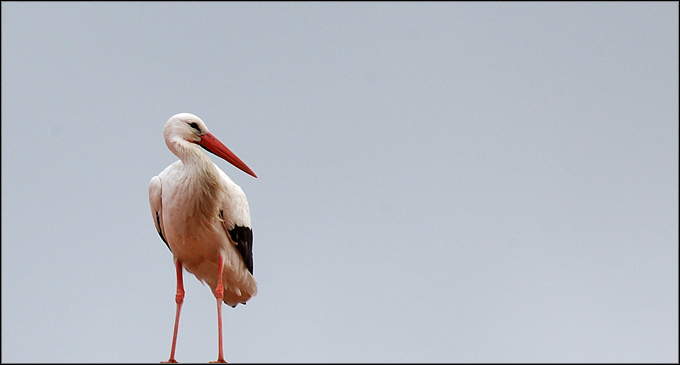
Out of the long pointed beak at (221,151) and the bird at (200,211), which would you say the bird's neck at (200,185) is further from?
the long pointed beak at (221,151)

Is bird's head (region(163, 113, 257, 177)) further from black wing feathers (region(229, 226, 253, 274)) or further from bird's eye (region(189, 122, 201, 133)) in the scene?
black wing feathers (region(229, 226, 253, 274))

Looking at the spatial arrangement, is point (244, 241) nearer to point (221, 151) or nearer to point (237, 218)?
point (237, 218)

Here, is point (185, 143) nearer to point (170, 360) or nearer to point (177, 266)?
point (177, 266)

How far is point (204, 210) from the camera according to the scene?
28.1ft

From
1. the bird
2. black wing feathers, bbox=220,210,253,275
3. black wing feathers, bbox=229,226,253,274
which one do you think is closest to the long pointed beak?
the bird

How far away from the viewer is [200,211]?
28.1ft

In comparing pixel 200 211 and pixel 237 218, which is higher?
pixel 237 218

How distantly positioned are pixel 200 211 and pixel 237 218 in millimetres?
525

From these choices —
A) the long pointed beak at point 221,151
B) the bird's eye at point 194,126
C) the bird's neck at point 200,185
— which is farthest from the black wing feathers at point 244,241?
the bird's eye at point 194,126

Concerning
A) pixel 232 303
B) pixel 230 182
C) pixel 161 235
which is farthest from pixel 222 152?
pixel 232 303

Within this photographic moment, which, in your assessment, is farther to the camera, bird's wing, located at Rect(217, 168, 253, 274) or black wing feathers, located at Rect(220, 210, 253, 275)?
black wing feathers, located at Rect(220, 210, 253, 275)

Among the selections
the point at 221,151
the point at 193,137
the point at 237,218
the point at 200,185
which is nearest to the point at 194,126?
the point at 193,137

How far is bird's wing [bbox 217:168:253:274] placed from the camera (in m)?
8.88

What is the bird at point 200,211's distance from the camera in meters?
8.48
